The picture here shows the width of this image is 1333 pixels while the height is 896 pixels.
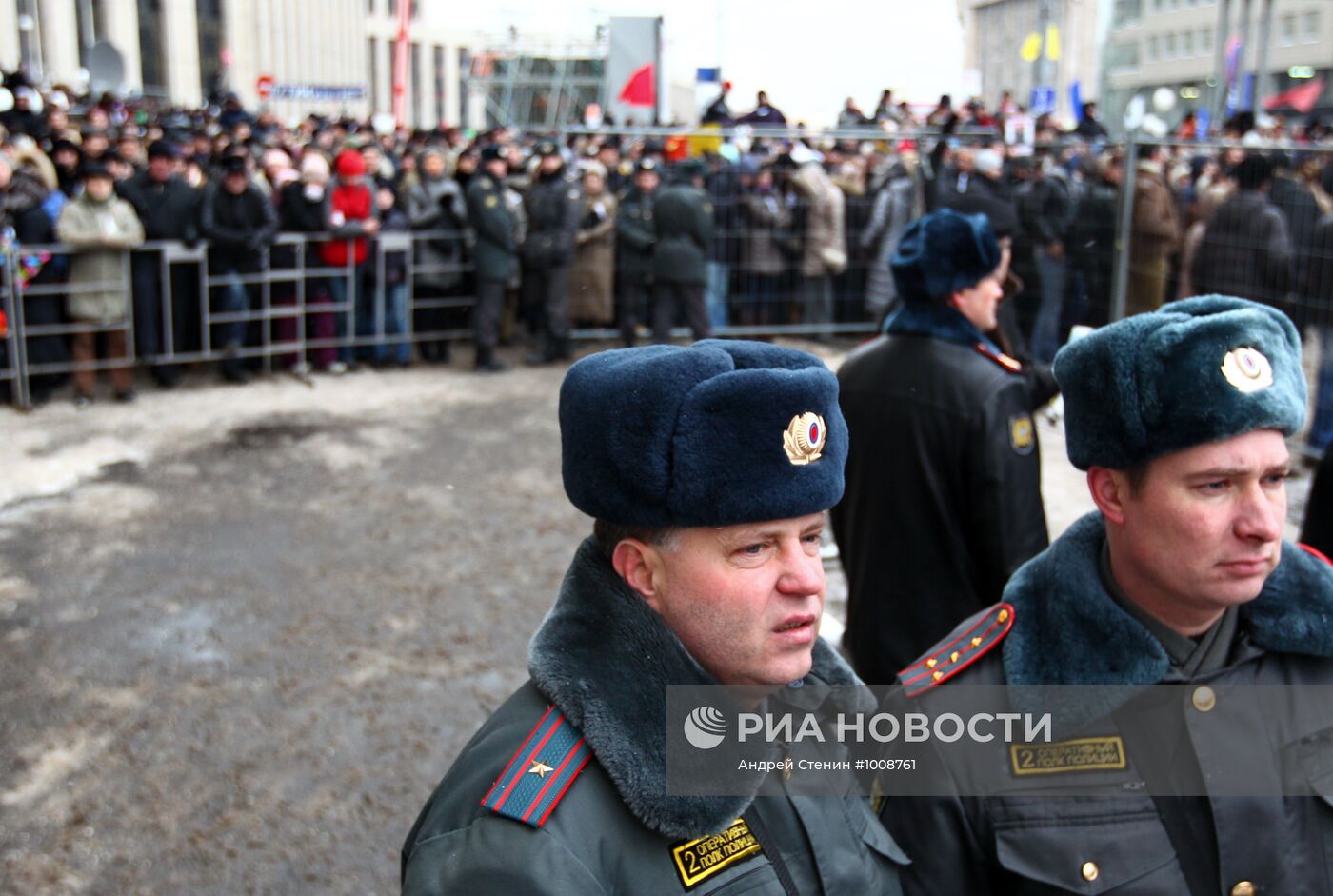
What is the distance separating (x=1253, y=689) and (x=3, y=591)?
632cm

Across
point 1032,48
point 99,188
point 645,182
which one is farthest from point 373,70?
point 99,188

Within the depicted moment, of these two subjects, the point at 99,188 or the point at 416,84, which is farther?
the point at 416,84

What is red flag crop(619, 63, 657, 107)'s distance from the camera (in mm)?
14609

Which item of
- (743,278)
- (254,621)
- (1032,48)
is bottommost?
(254,621)

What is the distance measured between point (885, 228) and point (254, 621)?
8805mm

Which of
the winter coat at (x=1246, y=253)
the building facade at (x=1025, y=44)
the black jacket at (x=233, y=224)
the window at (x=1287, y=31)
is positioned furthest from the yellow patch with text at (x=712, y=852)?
the window at (x=1287, y=31)

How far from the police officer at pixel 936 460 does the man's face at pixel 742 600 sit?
2071 millimetres

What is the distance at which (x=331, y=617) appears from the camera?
6.55 m

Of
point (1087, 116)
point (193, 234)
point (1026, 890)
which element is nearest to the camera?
point (1026, 890)

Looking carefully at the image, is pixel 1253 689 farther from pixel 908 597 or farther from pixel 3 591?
pixel 3 591

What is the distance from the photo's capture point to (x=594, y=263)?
13438mm

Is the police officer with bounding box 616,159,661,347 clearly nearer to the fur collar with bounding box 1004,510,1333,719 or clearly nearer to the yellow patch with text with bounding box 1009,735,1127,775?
the fur collar with bounding box 1004,510,1333,719

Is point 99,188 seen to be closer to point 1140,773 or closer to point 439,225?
point 439,225

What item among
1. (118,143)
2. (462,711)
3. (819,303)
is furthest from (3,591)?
(819,303)
